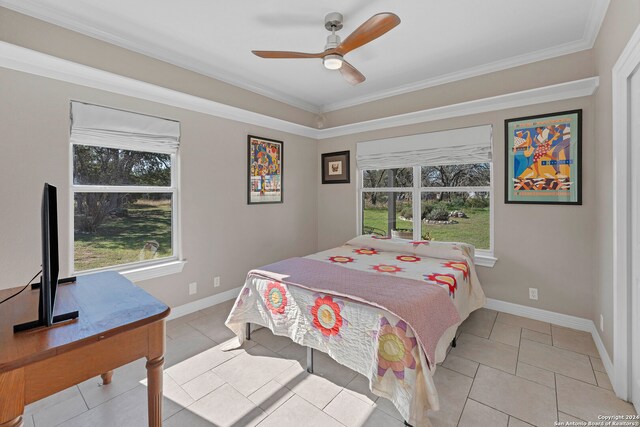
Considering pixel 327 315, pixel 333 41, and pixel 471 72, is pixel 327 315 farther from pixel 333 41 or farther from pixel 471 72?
pixel 471 72

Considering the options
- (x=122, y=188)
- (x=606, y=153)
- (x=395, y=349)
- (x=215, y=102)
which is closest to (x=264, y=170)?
(x=215, y=102)

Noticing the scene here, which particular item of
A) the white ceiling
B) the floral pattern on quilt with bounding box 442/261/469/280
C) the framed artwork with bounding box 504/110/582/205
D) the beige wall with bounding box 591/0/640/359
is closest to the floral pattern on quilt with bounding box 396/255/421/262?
the floral pattern on quilt with bounding box 442/261/469/280

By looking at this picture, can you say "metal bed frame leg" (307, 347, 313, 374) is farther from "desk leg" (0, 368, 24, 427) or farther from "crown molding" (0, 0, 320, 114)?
"crown molding" (0, 0, 320, 114)

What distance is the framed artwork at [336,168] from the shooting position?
445cm

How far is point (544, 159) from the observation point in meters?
2.91

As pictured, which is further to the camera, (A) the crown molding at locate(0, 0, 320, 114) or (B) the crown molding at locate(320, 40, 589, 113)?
(B) the crown molding at locate(320, 40, 589, 113)

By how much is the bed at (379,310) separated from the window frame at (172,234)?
3.40ft

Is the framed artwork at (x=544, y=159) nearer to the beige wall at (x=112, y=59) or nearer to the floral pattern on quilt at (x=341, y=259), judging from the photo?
the floral pattern on quilt at (x=341, y=259)

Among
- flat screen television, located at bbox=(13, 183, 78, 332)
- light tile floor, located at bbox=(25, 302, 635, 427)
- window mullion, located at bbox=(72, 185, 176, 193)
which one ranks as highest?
window mullion, located at bbox=(72, 185, 176, 193)

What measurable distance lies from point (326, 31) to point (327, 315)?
2.38 metres

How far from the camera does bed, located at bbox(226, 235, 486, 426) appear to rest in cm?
163

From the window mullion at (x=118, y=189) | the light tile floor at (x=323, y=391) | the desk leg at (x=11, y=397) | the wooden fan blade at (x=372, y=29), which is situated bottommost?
the light tile floor at (x=323, y=391)

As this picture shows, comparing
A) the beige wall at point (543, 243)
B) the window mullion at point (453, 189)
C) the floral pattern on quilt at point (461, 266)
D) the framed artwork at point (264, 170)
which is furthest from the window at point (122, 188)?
the beige wall at point (543, 243)

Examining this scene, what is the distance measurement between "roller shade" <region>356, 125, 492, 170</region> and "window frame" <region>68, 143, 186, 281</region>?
2.48 m
